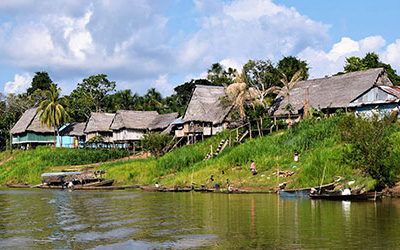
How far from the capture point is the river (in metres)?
17.4

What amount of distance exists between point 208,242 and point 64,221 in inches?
347

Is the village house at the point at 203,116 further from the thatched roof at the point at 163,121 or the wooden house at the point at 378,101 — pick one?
the wooden house at the point at 378,101

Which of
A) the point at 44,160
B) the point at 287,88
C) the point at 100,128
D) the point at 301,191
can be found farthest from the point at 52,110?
the point at 301,191

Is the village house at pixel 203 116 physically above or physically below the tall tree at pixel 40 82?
below

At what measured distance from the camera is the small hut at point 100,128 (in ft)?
226

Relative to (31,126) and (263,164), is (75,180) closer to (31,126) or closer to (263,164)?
(263,164)

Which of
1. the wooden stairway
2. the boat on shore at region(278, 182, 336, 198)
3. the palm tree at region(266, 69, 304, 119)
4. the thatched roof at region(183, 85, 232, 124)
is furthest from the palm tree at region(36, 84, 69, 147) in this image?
the boat on shore at region(278, 182, 336, 198)

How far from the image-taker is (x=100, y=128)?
6894 cm

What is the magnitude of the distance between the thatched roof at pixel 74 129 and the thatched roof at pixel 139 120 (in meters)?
8.69

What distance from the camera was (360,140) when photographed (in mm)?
27969

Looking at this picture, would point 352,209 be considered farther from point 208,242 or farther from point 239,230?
point 208,242

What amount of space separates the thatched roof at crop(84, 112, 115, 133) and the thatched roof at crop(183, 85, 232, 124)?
16108 millimetres

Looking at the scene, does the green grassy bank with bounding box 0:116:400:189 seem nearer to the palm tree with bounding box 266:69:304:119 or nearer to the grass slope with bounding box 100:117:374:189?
the grass slope with bounding box 100:117:374:189

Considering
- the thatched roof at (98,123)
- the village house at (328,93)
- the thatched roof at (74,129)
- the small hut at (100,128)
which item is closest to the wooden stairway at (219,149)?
the village house at (328,93)
